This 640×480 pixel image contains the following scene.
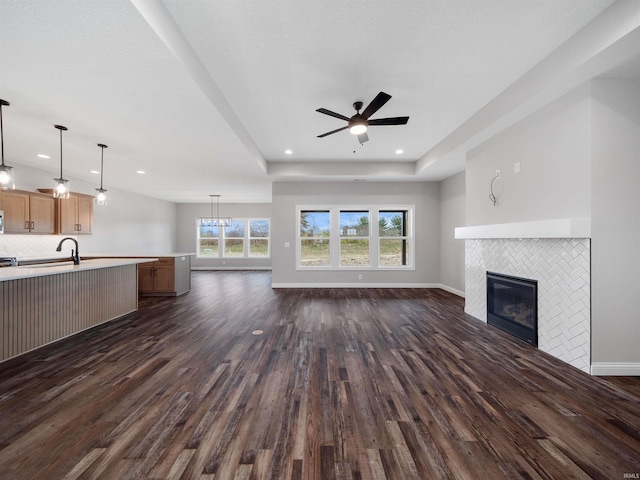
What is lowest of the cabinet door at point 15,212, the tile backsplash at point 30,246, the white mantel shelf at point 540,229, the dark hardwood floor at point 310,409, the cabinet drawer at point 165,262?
the dark hardwood floor at point 310,409

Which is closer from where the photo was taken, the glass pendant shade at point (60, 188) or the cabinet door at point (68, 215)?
the glass pendant shade at point (60, 188)

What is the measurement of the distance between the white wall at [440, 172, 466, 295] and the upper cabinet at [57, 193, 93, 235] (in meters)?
8.50

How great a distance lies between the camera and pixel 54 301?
3.18 m

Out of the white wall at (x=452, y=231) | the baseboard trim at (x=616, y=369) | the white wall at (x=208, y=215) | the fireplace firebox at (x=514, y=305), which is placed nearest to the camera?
the baseboard trim at (x=616, y=369)

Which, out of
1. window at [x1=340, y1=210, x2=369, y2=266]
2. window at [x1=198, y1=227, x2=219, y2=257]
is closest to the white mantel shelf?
window at [x1=340, y1=210, x2=369, y2=266]

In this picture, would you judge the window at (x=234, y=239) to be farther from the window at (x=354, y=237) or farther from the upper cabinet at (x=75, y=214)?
the window at (x=354, y=237)

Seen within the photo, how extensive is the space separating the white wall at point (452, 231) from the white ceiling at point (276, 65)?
1.81 metres

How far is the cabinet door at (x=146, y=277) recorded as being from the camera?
570 centimetres

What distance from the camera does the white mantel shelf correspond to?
97.2 inches

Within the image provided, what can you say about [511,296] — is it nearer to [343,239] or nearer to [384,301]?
[384,301]

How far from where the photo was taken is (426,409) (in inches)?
75.0

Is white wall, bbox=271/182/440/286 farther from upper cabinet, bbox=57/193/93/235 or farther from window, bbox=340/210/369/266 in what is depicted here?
upper cabinet, bbox=57/193/93/235

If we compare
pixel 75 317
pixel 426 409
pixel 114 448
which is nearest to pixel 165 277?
pixel 75 317

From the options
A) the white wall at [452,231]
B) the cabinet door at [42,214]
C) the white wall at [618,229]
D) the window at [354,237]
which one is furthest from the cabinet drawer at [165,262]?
the white wall at [618,229]
